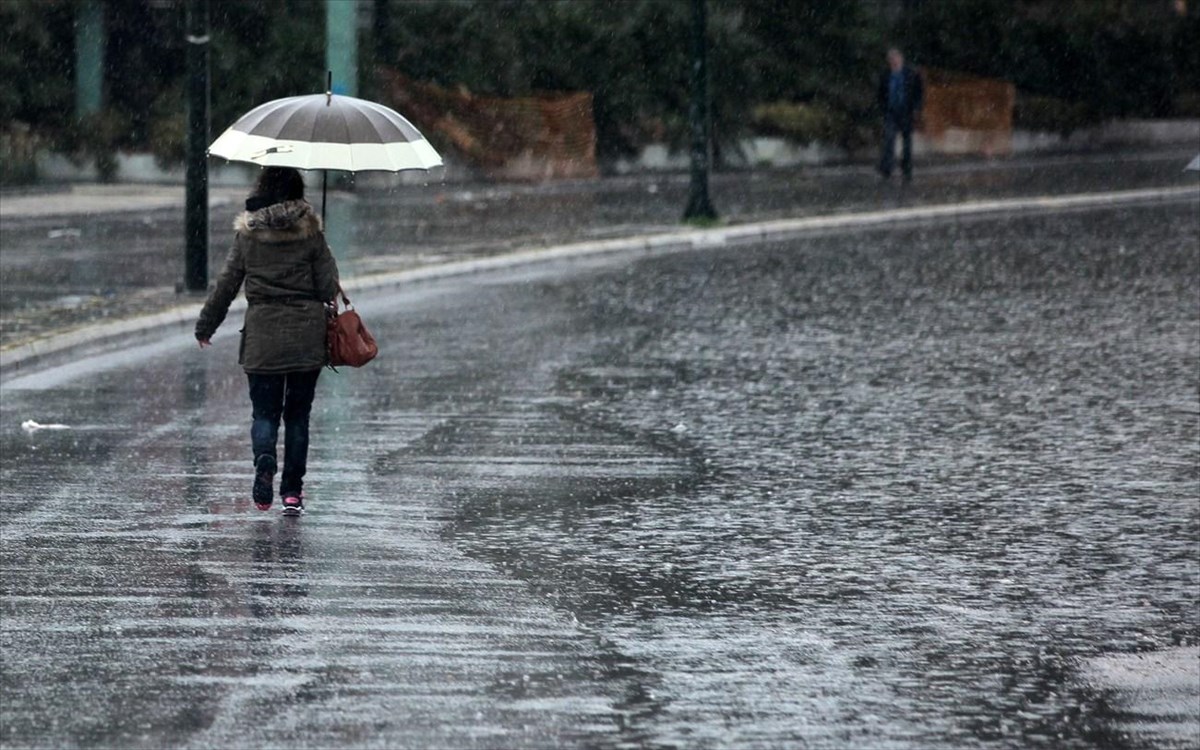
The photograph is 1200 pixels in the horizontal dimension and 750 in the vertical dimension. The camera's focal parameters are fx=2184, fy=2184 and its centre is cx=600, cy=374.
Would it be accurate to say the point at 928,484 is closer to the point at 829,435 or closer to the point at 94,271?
the point at 829,435

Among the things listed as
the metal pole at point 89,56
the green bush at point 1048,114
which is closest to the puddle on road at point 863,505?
the metal pole at point 89,56

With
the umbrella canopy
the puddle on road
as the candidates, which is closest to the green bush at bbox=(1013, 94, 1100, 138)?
the puddle on road

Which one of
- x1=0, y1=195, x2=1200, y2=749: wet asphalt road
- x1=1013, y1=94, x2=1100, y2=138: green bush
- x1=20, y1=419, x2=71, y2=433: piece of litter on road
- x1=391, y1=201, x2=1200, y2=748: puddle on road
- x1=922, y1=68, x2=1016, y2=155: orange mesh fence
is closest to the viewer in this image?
x1=0, y1=195, x2=1200, y2=749: wet asphalt road

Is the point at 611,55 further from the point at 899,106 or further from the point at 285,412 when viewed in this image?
the point at 285,412

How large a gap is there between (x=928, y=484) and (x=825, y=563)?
2040 mm

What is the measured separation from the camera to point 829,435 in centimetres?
1236

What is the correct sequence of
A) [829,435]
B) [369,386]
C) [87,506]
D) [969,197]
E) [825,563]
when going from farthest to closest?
[969,197] < [369,386] < [829,435] < [87,506] < [825,563]

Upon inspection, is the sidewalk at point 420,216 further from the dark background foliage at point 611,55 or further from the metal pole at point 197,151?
the dark background foliage at point 611,55

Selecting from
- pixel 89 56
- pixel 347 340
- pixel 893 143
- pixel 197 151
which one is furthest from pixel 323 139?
pixel 89 56

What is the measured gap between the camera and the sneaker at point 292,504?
32.4 feet

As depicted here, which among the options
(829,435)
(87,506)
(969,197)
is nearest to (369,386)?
(829,435)

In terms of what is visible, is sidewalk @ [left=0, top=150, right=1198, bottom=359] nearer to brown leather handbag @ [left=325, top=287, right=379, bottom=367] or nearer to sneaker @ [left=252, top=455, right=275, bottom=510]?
sneaker @ [left=252, top=455, right=275, bottom=510]

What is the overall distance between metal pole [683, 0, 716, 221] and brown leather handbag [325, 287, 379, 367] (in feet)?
54.9

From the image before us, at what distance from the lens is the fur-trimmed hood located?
32.3 feet
